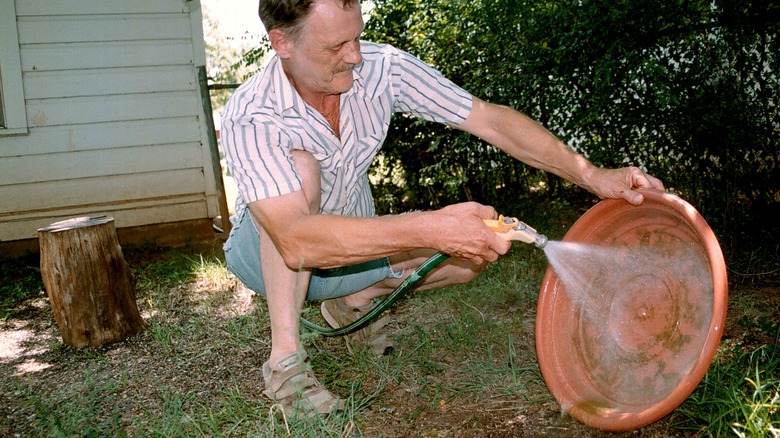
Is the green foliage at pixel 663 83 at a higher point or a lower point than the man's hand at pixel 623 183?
higher

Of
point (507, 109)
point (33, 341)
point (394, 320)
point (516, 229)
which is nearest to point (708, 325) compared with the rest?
point (516, 229)

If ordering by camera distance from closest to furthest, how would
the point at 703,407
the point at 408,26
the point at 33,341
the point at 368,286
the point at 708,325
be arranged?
the point at 708,325 → the point at 703,407 → the point at 368,286 → the point at 33,341 → the point at 408,26

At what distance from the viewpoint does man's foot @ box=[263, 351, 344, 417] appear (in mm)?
2117

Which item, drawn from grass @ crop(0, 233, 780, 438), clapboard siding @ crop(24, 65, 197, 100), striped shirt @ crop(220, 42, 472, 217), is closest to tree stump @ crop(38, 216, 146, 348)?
grass @ crop(0, 233, 780, 438)

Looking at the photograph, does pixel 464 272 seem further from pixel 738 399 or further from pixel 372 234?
pixel 738 399

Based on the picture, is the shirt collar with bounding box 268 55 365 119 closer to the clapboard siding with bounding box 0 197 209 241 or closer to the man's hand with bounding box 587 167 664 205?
the man's hand with bounding box 587 167 664 205

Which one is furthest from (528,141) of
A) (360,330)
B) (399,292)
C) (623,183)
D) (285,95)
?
(360,330)

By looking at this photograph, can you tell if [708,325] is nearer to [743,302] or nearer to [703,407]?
[703,407]

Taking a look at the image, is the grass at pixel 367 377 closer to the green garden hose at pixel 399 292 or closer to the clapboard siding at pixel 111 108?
the green garden hose at pixel 399 292

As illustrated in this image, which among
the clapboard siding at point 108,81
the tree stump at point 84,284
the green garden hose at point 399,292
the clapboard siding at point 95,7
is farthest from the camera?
the clapboard siding at point 108,81

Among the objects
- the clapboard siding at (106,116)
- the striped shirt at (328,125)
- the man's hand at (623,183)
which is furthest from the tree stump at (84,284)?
the man's hand at (623,183)

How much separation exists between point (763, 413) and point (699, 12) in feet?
6.66

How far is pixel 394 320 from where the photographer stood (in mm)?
3135

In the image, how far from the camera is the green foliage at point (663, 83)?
298cm
